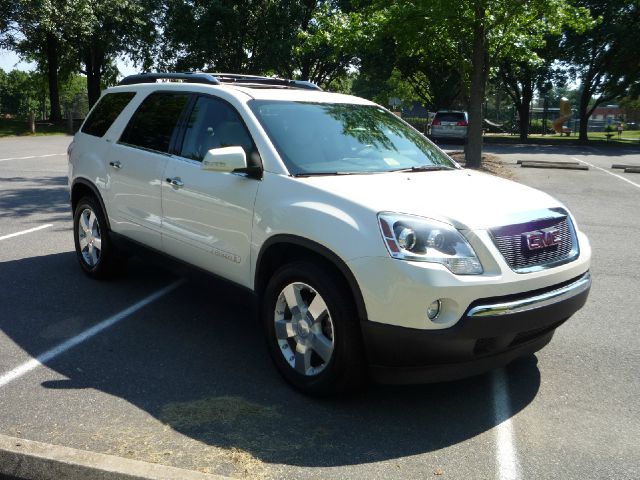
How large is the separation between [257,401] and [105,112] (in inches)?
143

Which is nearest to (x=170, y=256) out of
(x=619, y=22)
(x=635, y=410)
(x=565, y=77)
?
(x=635, y=410)

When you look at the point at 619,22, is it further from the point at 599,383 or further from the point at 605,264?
the point at 599,383

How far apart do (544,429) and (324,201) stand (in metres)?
1.74

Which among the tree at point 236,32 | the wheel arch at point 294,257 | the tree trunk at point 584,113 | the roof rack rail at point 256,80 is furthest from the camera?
the tree trunk at point 584,113

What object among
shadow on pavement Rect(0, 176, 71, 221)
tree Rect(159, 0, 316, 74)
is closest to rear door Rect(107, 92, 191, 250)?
shadow on pavement Rect(0, 176, 71, 221)

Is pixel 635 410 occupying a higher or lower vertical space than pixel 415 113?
lower

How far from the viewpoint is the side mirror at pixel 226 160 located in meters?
3.94

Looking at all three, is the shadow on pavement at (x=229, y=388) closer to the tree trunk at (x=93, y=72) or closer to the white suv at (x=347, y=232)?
the white suv at (x=347, y=232)

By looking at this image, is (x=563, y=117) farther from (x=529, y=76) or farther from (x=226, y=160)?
(x=226, y=160)

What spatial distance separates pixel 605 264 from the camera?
7.20 meters

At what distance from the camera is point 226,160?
395 centimetres

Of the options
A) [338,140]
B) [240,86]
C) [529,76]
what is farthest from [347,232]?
[529,76]

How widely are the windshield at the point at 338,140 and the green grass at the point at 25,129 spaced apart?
28753 mm

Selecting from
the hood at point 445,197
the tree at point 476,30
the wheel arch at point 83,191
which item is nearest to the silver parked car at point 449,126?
the tree at point 476,30
